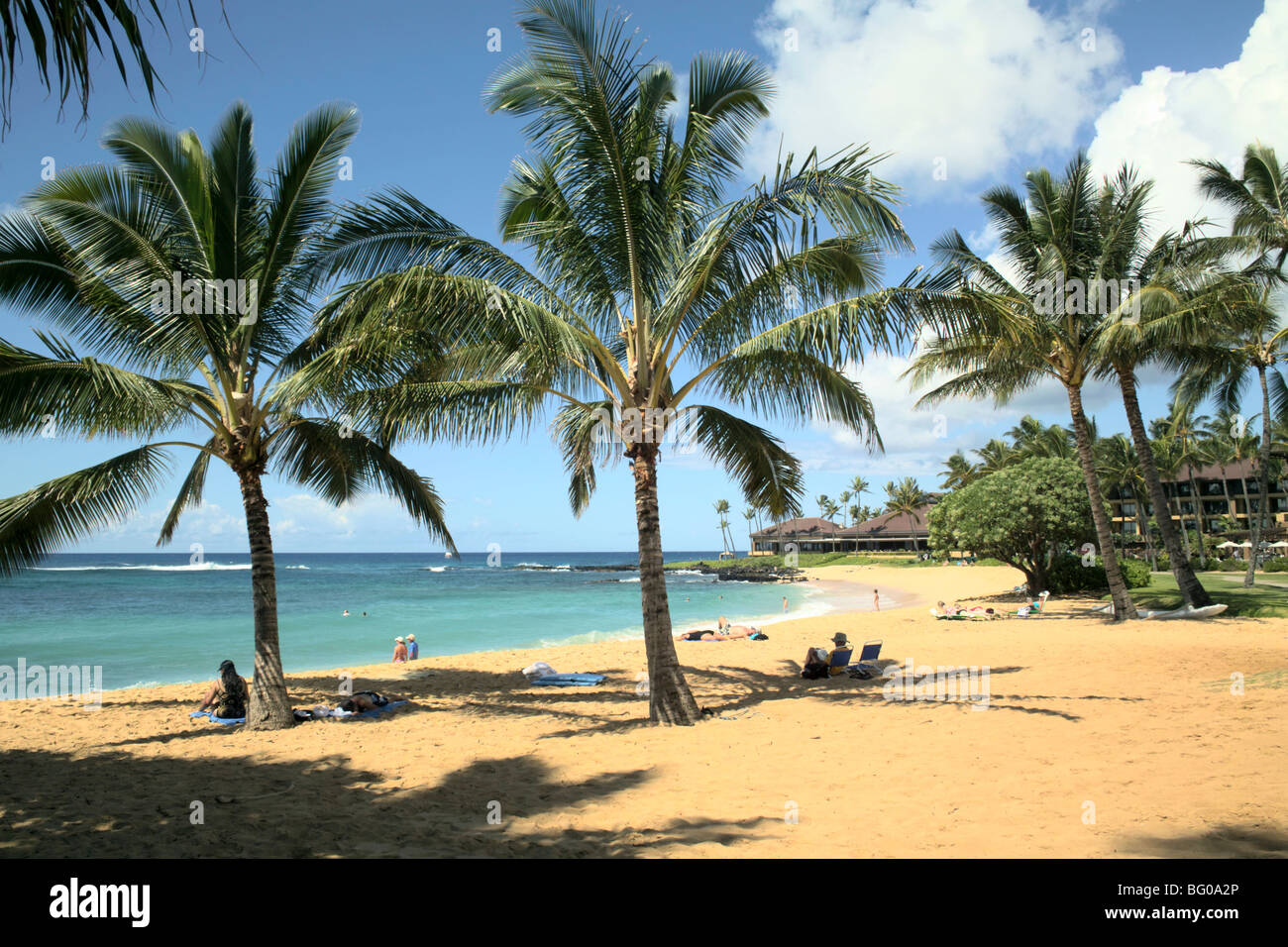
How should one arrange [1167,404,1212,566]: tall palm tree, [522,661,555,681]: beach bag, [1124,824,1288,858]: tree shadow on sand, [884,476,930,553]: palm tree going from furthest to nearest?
[884,476,930,553]: palm tree < [1167,404,1212,566]: tall palm tree < [522,661,555,681]: beach bag < [1124,824,1288,858]: tree shadow on sand

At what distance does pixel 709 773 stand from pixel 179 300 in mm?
7380

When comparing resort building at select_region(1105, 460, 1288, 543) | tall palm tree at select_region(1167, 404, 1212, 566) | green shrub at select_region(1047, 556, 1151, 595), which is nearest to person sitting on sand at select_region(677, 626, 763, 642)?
green shrub at select_region(1047, 556, 1151, 595)

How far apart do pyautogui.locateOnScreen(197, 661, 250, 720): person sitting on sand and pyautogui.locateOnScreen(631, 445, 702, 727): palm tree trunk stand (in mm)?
5161

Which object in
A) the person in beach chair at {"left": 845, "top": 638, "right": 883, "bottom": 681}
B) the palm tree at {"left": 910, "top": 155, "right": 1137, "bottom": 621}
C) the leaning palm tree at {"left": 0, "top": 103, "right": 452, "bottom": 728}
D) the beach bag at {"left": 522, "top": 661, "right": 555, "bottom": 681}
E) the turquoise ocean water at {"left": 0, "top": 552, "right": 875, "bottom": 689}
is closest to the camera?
the leaning palm tree at {"left": 0, "top": 103, "right": 452, "bottom": 728}

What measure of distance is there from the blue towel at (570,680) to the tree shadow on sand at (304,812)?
4503 mm

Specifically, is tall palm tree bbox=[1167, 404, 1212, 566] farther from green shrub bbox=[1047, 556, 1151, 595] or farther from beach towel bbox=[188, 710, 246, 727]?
beach towel bbox=[188, 710, 246, 727]

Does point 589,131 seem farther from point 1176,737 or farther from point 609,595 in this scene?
point 609,595

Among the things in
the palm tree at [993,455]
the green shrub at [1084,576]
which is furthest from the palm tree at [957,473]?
the green shrub at [1084,576]

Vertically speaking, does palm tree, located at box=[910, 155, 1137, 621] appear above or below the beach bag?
above

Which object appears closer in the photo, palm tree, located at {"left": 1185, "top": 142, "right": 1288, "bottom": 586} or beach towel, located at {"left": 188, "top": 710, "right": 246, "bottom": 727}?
beach towel, located at {"left": 188, "top": 710, "right": 246, "bottom": 727}

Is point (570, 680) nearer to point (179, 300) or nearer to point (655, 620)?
point (655, 620)

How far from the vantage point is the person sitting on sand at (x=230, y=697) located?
28.7 ft

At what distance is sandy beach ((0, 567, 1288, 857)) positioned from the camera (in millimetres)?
4316
